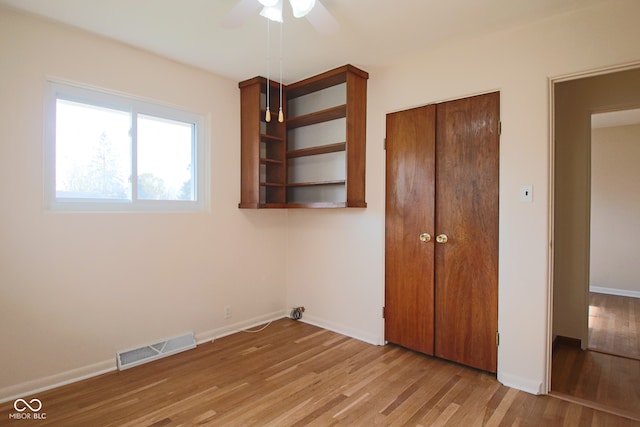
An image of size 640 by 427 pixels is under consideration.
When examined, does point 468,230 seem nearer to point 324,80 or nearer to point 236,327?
point 324,80

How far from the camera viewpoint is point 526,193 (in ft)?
8.06

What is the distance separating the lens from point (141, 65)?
114 inches

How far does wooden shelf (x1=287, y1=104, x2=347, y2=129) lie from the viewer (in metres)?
3.34

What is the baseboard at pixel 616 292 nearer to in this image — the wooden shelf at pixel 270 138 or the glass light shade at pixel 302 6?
the wooden shelf at pixel 270 138

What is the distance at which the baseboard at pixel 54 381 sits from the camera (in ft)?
7.49

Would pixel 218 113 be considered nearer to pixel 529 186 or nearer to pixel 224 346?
pixel 224 346

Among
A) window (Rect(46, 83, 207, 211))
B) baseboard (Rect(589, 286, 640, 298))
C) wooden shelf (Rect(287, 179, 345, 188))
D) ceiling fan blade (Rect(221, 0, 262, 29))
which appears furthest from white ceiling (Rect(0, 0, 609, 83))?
baseboard (Rect(589, 286, 640, 298))

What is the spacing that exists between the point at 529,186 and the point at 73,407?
3.33m

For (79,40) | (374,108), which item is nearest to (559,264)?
(374,108)

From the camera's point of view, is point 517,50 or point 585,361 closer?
point 517,50

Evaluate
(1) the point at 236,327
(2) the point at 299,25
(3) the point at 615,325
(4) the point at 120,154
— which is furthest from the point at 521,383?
(4) the point at 120,154

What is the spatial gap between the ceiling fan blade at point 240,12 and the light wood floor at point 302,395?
2335 mm

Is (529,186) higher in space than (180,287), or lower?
higher

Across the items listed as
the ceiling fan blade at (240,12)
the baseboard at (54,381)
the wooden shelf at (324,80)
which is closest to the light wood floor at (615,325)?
the wooden shelf at (324,80)
